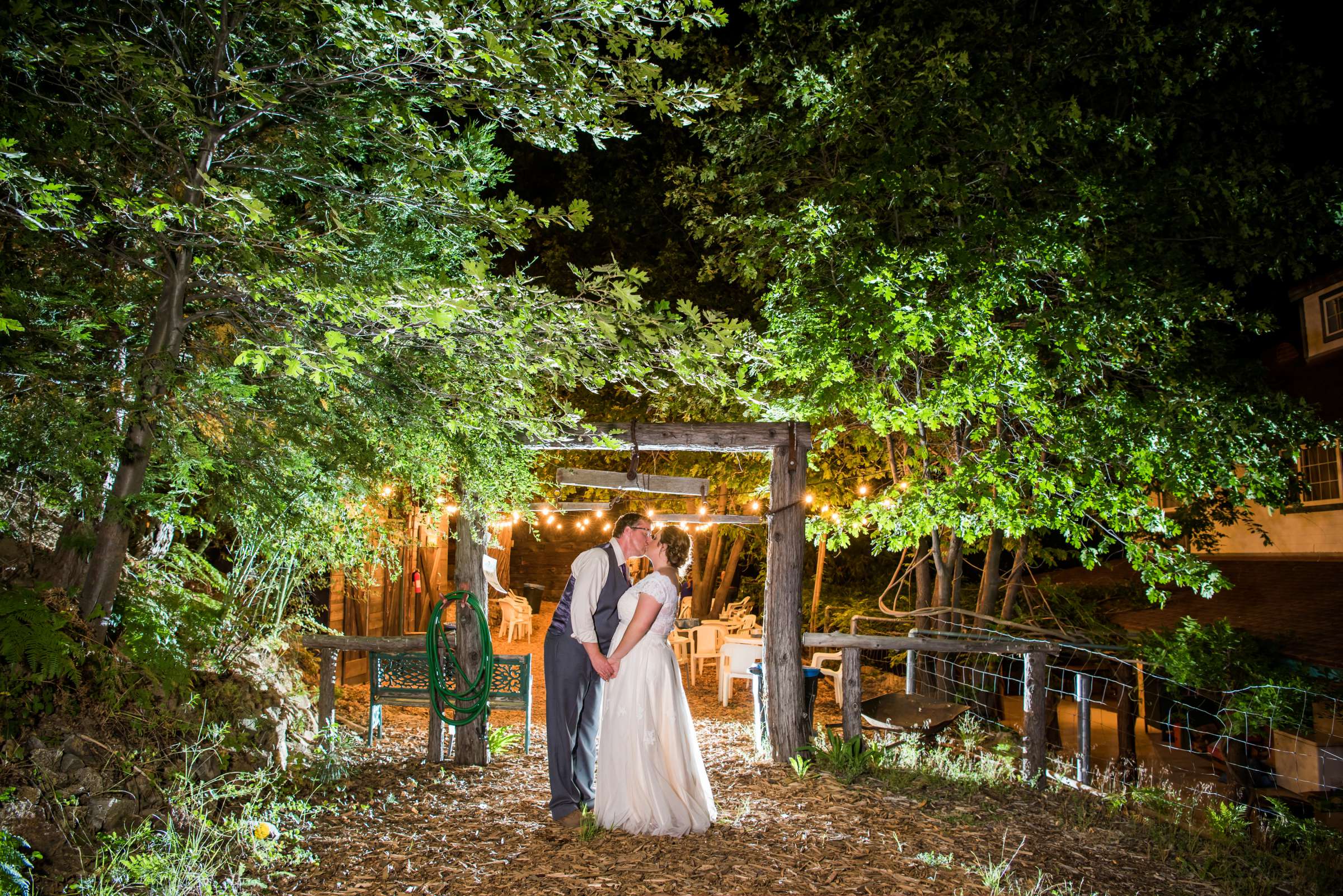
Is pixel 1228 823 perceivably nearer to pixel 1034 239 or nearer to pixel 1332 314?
pixel 1034 239

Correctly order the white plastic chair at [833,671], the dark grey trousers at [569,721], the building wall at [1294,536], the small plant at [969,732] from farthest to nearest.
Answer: the building wall at [1294,536] < the white plastic chair at [833,671] < the small plant at [969,732] < the dark grey trousers at [569,721]

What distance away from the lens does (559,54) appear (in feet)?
13.4

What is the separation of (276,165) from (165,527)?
3.27 metres

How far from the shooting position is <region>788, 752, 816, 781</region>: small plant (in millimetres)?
6527

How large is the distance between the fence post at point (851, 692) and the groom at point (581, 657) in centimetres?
279

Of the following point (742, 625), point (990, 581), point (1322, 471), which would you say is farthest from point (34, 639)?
point (1322, 471)

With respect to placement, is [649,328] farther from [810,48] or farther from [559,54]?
[810,48]

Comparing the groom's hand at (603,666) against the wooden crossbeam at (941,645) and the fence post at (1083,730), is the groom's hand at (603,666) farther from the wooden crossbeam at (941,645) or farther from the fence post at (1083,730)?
the fence post at (1083,730)

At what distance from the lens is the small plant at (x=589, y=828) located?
4.78m

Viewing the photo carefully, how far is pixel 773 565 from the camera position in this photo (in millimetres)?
7332

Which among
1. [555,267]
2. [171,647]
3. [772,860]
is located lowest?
[772,860]

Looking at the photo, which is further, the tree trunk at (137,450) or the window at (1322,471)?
the window at (1322,471)

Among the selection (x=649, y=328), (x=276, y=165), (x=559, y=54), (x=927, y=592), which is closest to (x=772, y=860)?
(x=649, y=328)

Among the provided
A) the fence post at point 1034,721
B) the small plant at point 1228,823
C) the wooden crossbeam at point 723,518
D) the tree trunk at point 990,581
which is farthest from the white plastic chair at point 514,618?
the small plant at point 1228,823
